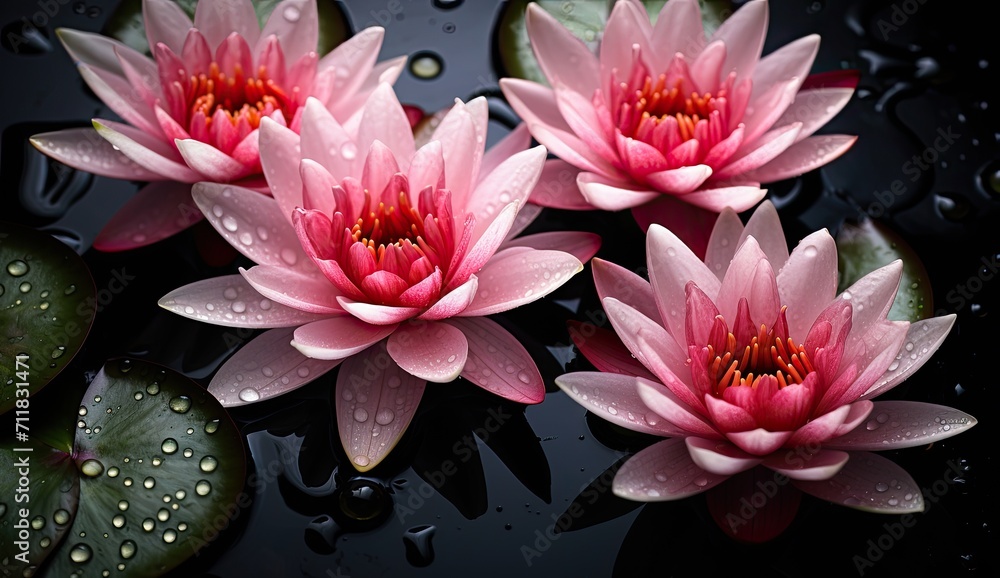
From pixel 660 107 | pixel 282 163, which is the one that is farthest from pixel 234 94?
pixel 660 107

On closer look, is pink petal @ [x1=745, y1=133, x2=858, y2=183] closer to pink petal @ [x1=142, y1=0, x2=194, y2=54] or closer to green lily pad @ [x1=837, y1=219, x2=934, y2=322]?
green lily pad @ [x1=837, y1=219, x2=934, y2=322]

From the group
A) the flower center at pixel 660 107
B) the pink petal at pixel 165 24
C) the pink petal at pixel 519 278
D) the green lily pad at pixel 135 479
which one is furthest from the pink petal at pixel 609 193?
the pink petal at pixel 165 24

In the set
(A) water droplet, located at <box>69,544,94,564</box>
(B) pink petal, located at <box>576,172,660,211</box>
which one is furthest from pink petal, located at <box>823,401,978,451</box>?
(A) water droplet, located at <box>69,544,94,564</box>

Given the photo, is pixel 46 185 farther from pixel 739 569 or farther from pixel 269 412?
pixel 739 569

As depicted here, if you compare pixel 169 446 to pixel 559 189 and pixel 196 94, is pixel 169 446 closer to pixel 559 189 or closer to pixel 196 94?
pixel 196 94

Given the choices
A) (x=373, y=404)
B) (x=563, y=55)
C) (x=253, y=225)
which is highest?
(x=563, y=55)

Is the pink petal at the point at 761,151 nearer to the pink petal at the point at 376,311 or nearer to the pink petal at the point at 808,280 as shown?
the pink petal at the point at 808,280
